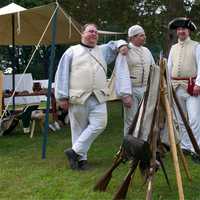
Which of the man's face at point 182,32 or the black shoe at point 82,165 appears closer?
the black shoe at point 82,165

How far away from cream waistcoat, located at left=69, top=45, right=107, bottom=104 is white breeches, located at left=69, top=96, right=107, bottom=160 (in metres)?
0.09

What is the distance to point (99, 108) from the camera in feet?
22.4

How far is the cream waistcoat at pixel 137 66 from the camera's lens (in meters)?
7.18

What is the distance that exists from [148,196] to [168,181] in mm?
989

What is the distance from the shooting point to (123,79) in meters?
6.96

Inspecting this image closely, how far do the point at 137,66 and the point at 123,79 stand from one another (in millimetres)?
346

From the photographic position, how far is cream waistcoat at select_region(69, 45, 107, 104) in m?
6.72

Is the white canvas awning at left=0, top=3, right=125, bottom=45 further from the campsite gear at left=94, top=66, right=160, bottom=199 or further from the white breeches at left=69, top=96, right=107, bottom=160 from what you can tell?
the campsite gear at left=94, top=66, right=160, bottom=199

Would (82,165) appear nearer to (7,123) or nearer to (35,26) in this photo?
(7,123)

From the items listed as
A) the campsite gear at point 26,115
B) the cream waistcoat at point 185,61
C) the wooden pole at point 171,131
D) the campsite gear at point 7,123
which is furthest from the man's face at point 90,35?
the campsite gear at point 7,123

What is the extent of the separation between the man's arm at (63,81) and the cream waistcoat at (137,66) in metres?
0.84

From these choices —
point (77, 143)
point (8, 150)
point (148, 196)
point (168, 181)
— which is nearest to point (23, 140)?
point (8, 150)

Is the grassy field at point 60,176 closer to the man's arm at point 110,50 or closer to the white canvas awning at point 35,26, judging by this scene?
the man's arm at point 110,50

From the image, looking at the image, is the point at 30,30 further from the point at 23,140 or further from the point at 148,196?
the point at 148,196
